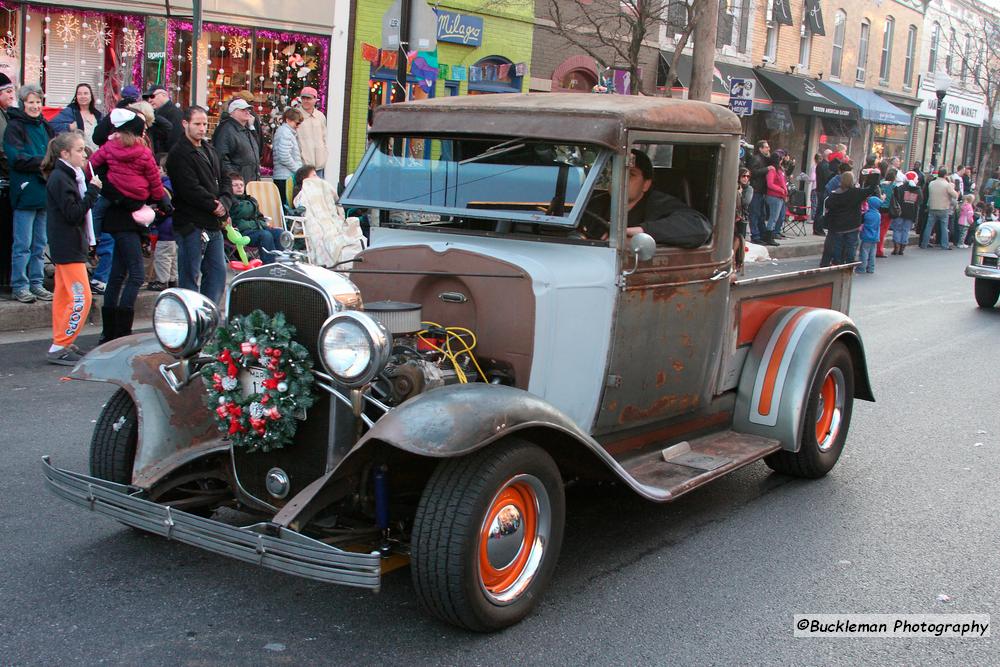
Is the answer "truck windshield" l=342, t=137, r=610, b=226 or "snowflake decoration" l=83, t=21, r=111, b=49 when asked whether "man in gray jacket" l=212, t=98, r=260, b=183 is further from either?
"truck windshield" l=342, t=137, r=610, b=226

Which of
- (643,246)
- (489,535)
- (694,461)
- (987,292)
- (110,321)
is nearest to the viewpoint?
(489,535)

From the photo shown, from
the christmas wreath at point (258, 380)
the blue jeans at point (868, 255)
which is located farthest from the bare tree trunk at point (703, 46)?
the christmas wreath at point (258, 380)

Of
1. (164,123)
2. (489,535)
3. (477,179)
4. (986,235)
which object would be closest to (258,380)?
(489,535)

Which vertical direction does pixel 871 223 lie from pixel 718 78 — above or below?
below

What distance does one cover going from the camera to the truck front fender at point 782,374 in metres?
5.36

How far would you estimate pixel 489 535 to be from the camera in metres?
3.65

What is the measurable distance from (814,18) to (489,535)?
98.7 ft

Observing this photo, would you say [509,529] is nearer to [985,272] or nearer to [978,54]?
[985,272]

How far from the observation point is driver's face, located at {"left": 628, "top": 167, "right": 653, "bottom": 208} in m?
4.54

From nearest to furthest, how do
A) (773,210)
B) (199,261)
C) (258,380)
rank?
(258,380), (199,261), (773,210)

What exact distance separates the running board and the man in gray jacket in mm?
8239

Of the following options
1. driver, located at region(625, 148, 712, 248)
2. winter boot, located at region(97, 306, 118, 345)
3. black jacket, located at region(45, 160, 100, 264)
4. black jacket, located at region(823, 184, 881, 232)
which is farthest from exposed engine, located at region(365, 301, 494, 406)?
black jacket, located at region(823, 184, 881, 232)

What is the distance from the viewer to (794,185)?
87.5ft

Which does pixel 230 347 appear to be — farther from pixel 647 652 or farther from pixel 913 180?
pixel 913 180
